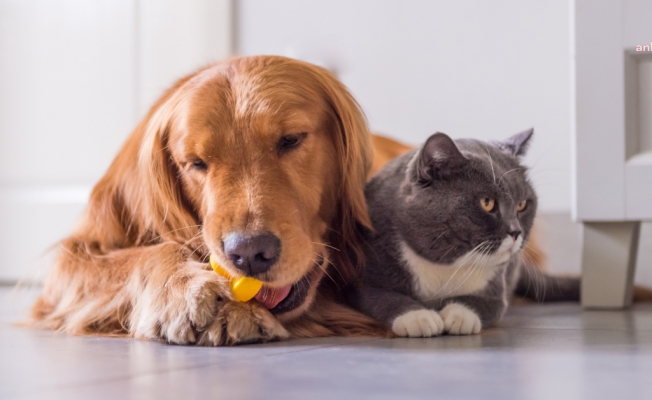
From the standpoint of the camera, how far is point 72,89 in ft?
10.3

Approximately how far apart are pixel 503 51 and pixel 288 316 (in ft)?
5.22

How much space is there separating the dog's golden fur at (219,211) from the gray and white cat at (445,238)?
6cm

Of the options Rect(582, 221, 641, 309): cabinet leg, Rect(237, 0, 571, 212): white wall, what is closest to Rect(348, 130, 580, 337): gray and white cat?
Rect(582, 221, 641, 309): cabinet leg

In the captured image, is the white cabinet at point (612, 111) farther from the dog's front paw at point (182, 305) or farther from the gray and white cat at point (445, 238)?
the dog's front paw at point (182, 305)

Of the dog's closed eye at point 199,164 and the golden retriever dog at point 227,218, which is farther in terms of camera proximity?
the dog's closed eye at point 199,164

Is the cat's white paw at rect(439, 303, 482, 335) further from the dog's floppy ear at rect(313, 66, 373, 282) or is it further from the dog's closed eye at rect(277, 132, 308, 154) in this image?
the dog's closed eye at rect(277, 132, 308, 154)

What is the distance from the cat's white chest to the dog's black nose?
38 cm

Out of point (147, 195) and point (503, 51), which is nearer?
point (147, 195)

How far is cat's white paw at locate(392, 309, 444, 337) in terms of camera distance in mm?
1350

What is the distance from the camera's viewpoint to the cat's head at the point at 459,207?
143 centimetres

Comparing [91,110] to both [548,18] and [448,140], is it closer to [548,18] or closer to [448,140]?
[548,18]

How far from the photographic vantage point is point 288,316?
4.60 feet

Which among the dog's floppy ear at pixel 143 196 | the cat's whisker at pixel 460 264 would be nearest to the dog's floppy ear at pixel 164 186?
the dog's floppy ear at pixel 143 196

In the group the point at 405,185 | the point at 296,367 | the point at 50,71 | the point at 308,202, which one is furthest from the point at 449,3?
the point at 296,367
